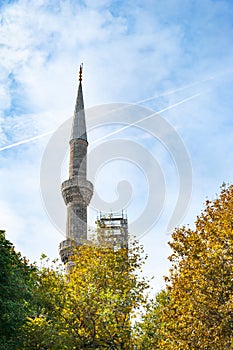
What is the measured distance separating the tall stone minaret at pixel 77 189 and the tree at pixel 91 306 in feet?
41.3

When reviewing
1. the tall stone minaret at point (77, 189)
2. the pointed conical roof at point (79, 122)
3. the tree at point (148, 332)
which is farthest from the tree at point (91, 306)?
the pointed conical roof at point (79, 122)

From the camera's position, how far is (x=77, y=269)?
23531mm

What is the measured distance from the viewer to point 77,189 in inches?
1510

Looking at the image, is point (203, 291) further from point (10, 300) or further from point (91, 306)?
point (10, 300)

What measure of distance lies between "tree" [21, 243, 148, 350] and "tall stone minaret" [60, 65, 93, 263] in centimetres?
1260

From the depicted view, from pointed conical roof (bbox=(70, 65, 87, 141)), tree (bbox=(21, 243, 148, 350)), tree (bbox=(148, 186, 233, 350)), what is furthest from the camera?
pointed conical roof (bbox=(70, 65, 87, 141))

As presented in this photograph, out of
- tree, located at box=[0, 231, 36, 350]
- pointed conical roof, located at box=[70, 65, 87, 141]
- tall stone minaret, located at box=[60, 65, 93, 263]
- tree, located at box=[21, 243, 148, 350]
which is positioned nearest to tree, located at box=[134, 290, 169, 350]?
tree, located at box=[21, 243, 148, 350]

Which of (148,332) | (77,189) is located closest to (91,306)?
(148,332)

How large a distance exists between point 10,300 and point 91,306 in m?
3.70

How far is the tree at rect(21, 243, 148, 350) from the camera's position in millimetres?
18109

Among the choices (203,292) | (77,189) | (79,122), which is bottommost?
(203,292)

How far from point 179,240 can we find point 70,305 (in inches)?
219

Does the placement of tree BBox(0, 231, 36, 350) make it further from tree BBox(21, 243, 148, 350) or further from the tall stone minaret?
the tall stone minaret

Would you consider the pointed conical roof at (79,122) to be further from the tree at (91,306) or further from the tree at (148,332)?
the tree at (148,332)
